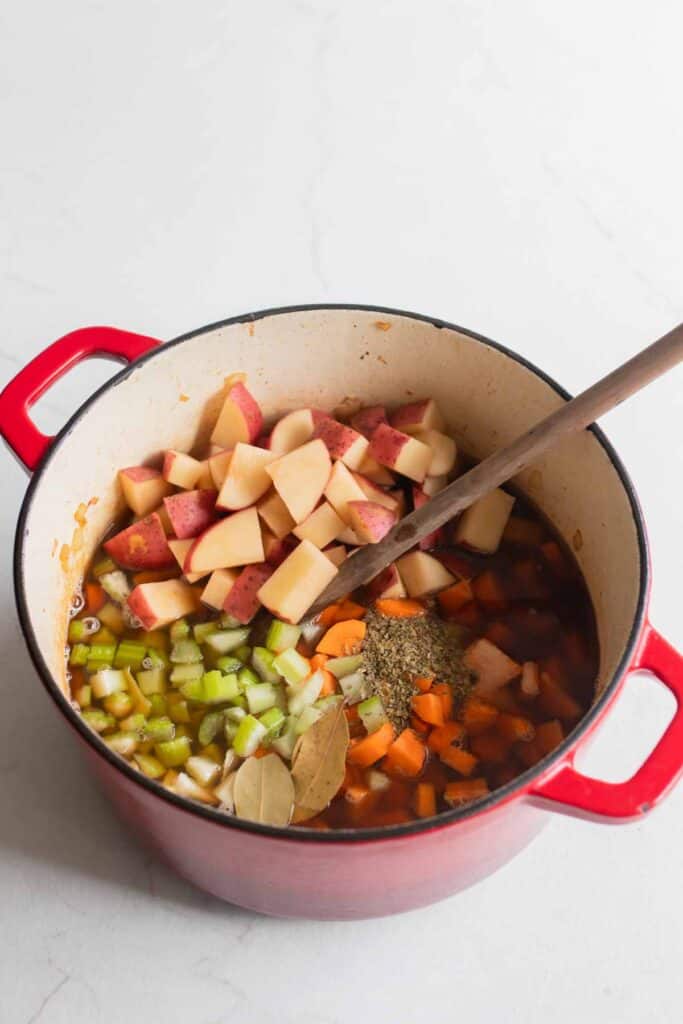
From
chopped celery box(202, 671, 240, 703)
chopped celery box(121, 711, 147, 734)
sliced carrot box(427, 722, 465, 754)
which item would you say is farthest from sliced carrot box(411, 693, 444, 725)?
chopped celery box(121, 711, 147, 734)

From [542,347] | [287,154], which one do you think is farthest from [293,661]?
[287,154]

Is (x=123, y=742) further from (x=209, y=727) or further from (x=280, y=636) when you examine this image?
(x=280, y=636)

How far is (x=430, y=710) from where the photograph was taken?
1.44 meters

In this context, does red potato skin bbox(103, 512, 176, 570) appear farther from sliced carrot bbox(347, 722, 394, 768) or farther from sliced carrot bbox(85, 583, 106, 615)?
sliced carrot bbox(347, 722, 394, 768)

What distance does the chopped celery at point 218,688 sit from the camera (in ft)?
4.82

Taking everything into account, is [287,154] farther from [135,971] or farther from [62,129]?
[135,971]

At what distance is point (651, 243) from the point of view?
2.15 m

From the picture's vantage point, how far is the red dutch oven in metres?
1.16

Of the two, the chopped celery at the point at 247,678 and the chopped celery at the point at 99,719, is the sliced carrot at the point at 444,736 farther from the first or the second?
the chopped celery at the point at 99,719

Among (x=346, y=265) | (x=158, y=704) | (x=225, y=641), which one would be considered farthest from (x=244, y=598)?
(x=346, y=265)

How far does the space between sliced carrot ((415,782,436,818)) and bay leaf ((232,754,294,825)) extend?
143mm

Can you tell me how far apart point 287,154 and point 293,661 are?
3.56ft

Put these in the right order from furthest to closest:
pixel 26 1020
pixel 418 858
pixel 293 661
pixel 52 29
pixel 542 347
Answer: pixel 52 29 → pixel 542 347 → pixel 293 661 → pixel 26 1020 → pixel 418 858

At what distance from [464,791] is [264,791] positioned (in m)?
0.23
